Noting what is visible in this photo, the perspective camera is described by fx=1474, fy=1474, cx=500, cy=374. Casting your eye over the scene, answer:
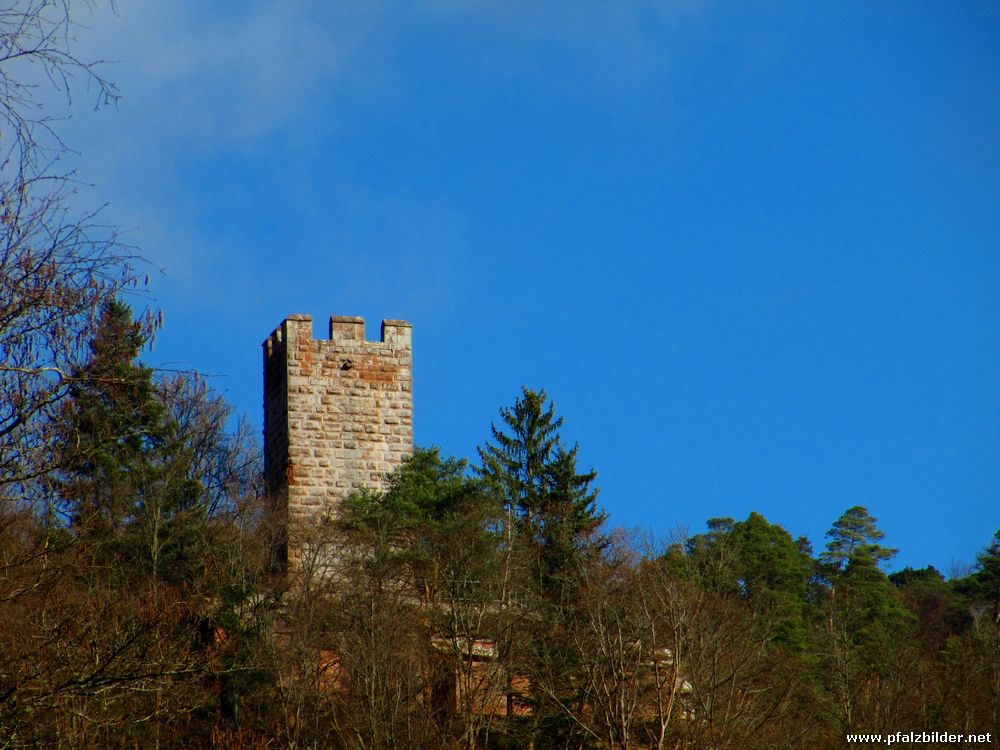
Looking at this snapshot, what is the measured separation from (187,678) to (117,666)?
178 cm

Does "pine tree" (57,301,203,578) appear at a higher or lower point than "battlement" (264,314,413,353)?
lower

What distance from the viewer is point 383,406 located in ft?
121

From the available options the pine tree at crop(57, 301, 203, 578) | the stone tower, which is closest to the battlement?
the stone tower

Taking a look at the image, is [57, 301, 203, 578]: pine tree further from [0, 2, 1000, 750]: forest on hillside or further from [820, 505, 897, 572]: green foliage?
[820, 505, 897, 572]: green foliage

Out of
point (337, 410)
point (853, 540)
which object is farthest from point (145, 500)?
point (853, 540)

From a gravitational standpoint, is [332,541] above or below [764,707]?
above

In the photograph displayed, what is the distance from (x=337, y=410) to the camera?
1451 inches

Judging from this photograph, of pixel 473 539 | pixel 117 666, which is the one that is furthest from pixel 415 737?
pixel 117 666

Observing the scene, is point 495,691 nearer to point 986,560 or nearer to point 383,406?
point 383,406

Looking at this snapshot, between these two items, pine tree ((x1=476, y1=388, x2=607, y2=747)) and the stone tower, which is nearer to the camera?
pine tree ((x1=476, y1=388, x2=607, y2=747))

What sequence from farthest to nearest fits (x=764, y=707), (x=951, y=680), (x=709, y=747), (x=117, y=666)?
(x=951, y=680), (x=764, y=707), (x=709, y=747), (x=117, y=666)

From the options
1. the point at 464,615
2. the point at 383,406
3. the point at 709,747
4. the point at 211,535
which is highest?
the point at 383,406

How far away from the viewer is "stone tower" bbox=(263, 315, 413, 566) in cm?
3631

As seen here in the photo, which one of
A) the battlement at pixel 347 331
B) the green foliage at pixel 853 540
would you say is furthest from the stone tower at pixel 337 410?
the green foliage at pixel 853 540
